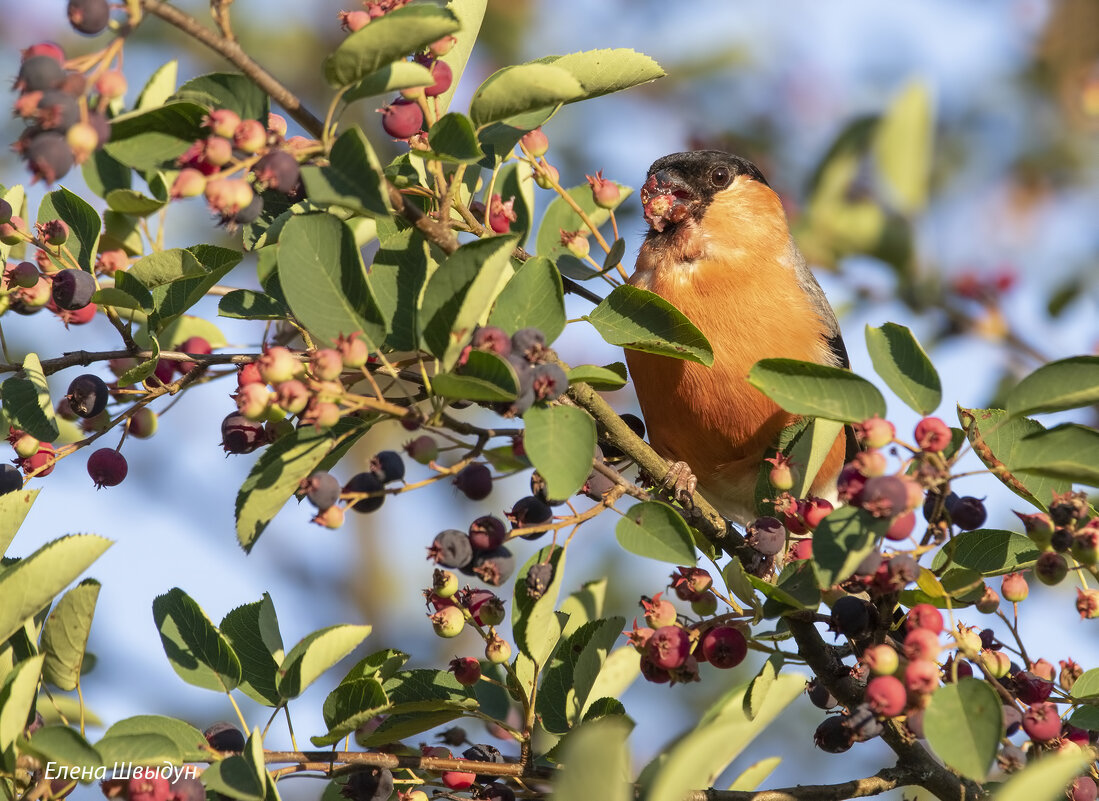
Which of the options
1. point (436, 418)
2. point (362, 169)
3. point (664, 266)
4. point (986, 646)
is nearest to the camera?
point (362, 169)

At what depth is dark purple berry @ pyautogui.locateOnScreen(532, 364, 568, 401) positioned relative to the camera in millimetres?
2566

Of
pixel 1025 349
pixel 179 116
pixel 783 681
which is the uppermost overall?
pixel 179 116

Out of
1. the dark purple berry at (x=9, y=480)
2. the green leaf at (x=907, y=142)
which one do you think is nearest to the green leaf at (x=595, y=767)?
the dark purple berry at (x=9, y=480)

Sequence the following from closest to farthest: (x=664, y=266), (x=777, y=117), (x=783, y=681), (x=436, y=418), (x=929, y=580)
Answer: (x=436, y=418)
(x=929, y=580)
(x=783, y=681)
(x=664, y=266)
(x=777, y=117)

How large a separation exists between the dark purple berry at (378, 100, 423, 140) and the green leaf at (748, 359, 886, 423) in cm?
98

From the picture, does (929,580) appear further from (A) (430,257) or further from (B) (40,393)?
(B) (40,393)

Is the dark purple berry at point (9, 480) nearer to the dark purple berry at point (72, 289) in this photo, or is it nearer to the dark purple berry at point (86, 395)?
the dark purple berry at point (86, 395)

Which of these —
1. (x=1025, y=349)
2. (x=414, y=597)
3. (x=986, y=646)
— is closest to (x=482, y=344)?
(x=986, y=646)

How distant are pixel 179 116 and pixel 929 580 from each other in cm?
203

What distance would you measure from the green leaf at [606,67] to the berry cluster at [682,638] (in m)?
1.27

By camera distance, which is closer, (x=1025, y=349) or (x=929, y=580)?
(x=929, y=580)

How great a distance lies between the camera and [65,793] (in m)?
2.58

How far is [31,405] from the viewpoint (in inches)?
120

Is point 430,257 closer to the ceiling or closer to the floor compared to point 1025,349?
closer to the ceiling
